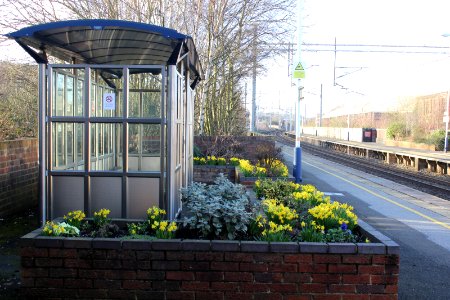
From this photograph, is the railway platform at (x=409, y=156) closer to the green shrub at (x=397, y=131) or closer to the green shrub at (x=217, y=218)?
the green shrub at (x=397, y=131)

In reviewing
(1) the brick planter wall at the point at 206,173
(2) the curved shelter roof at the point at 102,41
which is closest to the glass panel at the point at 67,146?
(2) the curved shelter roof at the point at 102,41

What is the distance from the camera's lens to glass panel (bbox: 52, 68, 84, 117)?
6.66m

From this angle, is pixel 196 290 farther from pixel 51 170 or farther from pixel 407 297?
pixel 51 170

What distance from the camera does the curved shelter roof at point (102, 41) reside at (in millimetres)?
6008

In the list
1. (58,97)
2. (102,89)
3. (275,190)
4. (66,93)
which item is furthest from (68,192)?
(275,190)

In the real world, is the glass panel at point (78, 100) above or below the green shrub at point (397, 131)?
above

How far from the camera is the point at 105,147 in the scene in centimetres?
817

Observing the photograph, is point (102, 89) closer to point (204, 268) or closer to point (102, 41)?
point (102, 41)

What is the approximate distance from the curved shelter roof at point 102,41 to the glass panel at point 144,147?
111 cm

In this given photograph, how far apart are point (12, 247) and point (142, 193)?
2.19 m

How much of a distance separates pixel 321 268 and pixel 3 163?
6.82 metres

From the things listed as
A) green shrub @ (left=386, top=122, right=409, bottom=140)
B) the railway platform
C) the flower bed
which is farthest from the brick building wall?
green shrub @ (left=386, top=122, right=409, bottom=140)

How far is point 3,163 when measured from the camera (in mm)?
9031

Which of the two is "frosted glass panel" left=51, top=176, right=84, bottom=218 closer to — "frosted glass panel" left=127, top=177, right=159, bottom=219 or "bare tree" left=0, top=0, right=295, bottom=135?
"frosted glass panel" left=127, top=177, right=159, bottom=219
